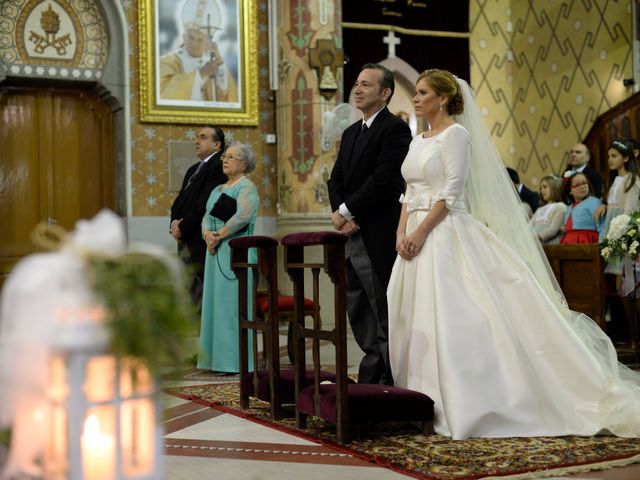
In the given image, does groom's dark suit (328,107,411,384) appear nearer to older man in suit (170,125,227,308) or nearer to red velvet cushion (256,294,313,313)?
red velvet cushion (256,294,313,313)

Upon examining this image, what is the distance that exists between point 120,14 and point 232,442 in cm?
650

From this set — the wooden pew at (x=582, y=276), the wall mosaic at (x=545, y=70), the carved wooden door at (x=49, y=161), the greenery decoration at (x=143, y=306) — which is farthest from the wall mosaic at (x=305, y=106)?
the greenery decoration at (x=143, y=306)

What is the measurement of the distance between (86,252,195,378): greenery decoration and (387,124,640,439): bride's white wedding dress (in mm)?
2326

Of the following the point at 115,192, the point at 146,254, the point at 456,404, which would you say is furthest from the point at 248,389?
the point at 115,192

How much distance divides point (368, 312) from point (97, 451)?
122 inches

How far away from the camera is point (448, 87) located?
4516mm

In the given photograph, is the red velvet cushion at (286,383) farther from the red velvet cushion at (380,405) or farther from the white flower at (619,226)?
the white flower at (619,226)

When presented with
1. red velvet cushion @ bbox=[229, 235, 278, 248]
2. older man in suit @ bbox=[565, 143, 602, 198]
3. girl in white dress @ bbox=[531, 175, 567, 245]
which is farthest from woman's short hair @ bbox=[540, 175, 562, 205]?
red velvet cushion @ bbox=[229, 235, 278, 248]

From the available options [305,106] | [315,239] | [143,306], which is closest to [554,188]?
[305,106]

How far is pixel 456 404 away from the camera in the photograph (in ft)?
13.2

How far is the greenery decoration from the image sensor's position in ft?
6.00

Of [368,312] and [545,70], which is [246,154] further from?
[545,70]

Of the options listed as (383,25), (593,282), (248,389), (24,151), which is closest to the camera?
(248,389)

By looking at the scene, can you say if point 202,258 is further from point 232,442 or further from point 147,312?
point 147,312
